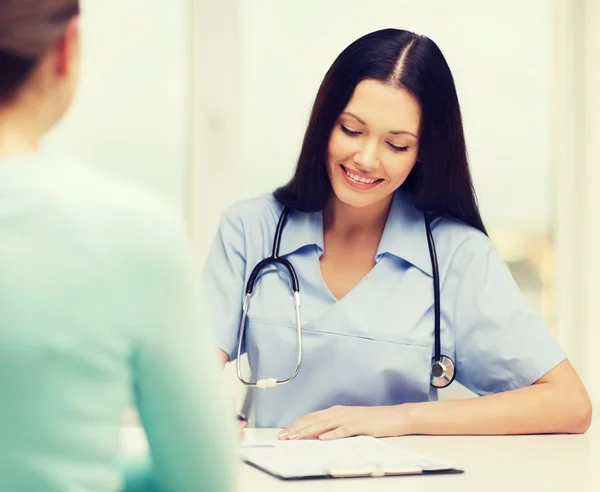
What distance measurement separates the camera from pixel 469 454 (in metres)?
1.13

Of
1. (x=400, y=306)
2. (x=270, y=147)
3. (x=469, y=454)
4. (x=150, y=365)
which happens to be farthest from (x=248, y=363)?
(x=150, y=365)

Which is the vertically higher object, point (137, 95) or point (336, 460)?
point (137, 95)

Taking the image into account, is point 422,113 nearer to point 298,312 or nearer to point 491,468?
point 298,312

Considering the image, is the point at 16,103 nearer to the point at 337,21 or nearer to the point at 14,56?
the point at 14,56

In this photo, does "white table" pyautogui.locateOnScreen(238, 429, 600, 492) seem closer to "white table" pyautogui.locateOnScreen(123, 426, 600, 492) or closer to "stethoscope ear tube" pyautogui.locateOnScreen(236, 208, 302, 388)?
"white table" pyautogui.locateOnScreen(123, 426, 600, 492)

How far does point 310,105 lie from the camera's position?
2105 millimetres

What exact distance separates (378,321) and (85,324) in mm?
1008

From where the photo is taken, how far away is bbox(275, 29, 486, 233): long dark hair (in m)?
1.48

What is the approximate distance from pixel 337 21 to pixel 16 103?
178cm

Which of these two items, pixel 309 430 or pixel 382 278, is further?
pixel 382 278

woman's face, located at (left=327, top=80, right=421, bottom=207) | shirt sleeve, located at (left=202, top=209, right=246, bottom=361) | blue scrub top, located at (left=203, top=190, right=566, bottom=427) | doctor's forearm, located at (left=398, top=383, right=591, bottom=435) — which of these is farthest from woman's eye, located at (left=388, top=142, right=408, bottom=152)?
doctor's forearm, located at (left=398, top=383, right=591, bottom=435)

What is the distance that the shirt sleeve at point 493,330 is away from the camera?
4.69ft

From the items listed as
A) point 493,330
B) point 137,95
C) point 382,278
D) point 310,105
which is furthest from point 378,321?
point 137,95

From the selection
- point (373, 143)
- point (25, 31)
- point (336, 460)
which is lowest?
point (336, 460)
